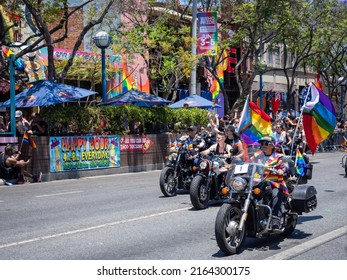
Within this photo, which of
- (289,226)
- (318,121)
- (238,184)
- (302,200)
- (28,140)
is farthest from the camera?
(28,140)

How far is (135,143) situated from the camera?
21.0 meters

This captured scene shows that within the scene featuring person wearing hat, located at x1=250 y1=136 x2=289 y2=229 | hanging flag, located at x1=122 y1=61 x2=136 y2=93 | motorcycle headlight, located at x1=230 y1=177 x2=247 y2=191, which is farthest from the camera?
hanging flag, located at x1=122 y1=61 x2=136 y2=93

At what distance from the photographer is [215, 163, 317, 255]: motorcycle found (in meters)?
6.96

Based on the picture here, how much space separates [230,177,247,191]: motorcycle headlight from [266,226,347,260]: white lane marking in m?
0.95

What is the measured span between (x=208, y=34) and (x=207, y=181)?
572 inches

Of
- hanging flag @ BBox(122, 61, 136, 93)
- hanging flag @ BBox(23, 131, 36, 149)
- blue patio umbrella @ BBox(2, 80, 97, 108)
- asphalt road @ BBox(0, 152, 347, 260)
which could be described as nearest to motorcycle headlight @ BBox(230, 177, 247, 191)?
asphalt road @ BBox(0, 152, 347, 260)

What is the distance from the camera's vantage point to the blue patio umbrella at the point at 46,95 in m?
17.8

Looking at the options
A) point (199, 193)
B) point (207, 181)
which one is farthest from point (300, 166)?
point (199, 193)

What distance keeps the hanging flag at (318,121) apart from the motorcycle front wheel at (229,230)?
127 inches

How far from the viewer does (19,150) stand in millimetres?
16875

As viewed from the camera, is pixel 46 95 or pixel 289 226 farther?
pixel 46 95

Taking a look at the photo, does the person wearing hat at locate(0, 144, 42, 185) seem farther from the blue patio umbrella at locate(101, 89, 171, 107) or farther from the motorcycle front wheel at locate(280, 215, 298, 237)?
the motorcycle front wheel at locate(280, 215, 298, 237)

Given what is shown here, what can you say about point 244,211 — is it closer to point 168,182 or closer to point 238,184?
point 238,184
